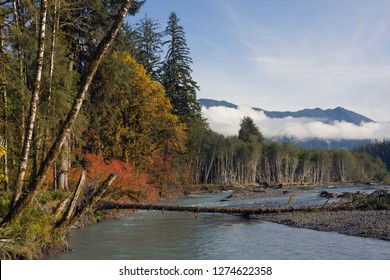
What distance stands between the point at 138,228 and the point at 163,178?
2363 cm

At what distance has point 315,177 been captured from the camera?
10931 centimetres

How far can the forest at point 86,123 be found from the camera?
9.24 m

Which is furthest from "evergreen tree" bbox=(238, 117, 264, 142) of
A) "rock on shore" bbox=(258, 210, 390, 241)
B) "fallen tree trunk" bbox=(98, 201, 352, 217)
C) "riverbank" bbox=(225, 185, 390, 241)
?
"rock on shore" bbox=(258, 210, 390, 241)

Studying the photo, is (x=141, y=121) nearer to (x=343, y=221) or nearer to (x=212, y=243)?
(x=343, y=221)

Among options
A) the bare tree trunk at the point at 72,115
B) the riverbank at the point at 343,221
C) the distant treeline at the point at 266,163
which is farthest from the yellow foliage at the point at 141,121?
the bare tree trunk at the point at 72,115

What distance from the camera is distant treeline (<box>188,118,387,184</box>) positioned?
251ft

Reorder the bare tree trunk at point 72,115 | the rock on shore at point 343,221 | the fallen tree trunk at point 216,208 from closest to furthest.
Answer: the bare tree trunk at point 72,115 → the rock on shore at point 343,221 → the fallen tree trunk at point 216,208

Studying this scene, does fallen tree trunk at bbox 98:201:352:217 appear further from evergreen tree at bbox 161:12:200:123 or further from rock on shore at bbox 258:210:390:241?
evergreen tree at bbox 161:12:200:123

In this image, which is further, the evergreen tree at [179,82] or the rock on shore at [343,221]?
the evergreen tree at [179,82]

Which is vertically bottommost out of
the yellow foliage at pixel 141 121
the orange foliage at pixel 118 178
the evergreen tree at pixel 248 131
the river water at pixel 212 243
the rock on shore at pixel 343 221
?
the river water at pixel 212 243

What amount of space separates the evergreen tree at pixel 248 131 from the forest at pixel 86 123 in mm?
14577

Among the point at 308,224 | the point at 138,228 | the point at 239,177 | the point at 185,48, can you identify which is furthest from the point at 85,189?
the point at 239,177

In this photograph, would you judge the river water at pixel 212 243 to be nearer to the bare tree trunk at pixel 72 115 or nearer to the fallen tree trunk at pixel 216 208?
the fallen tree trunk at pixel 216 208
